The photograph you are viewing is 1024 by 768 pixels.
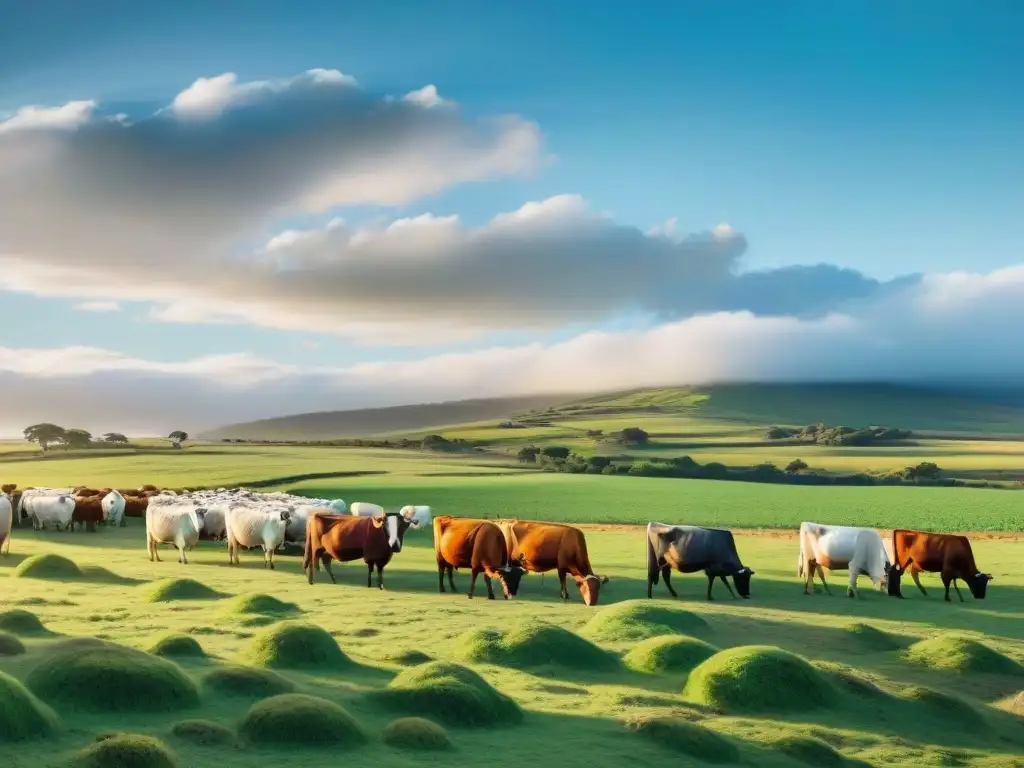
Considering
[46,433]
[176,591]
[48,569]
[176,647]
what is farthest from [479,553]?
[46,433]

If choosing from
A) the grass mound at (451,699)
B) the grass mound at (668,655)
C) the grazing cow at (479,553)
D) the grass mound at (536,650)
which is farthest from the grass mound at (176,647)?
the grazing cow at (479,553)

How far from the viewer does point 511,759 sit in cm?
1236

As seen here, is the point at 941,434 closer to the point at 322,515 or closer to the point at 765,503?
the point at 765,503

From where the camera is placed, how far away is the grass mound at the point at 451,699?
45.6 ft

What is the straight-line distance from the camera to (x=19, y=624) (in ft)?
56.4

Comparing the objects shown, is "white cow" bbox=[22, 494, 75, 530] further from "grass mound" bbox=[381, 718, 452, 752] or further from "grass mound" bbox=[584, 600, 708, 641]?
"grass mound" bbox=[381, 718, 452, 752]

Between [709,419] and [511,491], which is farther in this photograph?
[709,419]

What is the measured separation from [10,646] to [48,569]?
52.4ft

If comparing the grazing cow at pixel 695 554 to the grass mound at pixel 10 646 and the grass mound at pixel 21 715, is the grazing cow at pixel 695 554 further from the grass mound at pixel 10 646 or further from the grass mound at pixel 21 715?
the grass mound at pixel 21 715

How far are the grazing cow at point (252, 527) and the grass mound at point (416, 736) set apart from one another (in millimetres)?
25280

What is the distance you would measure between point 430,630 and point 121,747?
1214cm

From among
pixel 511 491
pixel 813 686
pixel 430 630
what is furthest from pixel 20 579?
pixel 511 491

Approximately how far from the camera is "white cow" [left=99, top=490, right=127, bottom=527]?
5349 cm

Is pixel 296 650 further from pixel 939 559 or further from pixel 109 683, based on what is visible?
pixel 939 559
